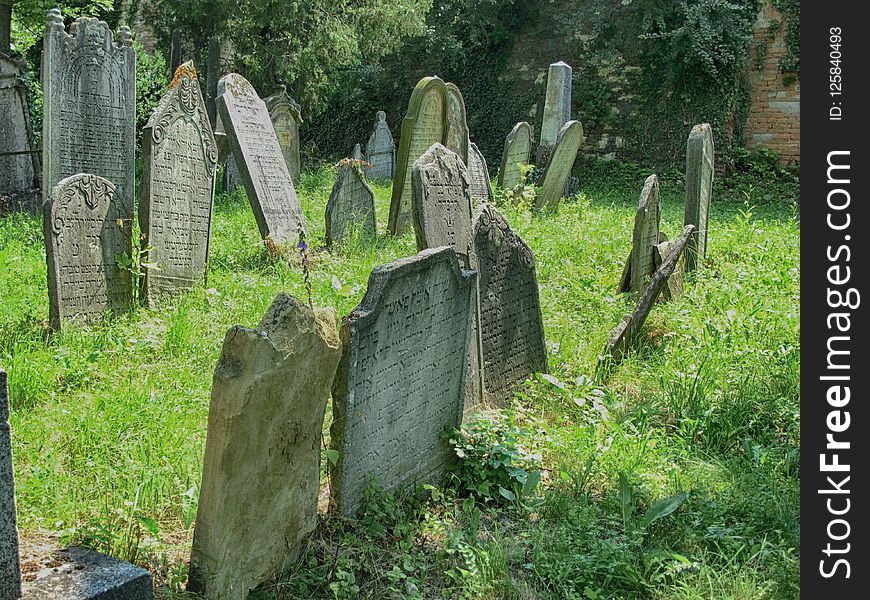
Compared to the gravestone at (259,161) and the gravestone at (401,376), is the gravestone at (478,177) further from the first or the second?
the gravestone at (401,376)

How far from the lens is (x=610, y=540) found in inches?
132

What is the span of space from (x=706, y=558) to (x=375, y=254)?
176 inches

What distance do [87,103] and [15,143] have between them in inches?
122

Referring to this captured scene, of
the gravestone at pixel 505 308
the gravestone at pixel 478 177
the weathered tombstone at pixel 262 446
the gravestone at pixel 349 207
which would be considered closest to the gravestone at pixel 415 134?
the gravestone at pixel 349 207

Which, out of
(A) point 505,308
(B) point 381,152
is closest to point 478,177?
(A) point 505,308

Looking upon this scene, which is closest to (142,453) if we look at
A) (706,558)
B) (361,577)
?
(361,577)

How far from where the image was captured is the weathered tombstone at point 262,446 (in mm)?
2727

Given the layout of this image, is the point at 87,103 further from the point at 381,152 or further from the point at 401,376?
the point at 381,152

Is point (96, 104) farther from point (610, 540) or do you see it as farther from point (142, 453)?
point (610, 540)

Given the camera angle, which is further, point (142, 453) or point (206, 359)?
point (206, 359)

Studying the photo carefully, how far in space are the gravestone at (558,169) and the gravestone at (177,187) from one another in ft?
16.4

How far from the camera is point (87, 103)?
7.60 meters

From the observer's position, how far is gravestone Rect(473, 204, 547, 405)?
4.81 metres

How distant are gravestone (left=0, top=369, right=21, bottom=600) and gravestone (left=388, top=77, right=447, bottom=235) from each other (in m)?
6.17
